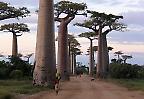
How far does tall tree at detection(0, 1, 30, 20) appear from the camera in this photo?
38438 millimetres

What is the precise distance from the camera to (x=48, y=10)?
27578 mm

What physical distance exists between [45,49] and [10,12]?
488 inches

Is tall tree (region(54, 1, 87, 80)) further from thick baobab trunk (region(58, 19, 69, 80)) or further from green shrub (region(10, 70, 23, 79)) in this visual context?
green shrub (region(10, 70, 23, 79))

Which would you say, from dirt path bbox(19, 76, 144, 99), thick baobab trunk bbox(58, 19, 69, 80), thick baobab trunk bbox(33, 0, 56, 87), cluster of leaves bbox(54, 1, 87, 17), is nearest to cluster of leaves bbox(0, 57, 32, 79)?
thick baobab trunk bbox(58, 19, 69, 80)

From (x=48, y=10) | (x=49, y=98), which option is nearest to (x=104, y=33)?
(x=48, y=10)

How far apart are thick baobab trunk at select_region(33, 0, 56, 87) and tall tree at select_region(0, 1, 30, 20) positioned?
36.6 feet

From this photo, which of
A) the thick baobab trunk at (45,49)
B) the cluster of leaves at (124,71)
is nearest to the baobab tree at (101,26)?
the cluster of leaves at (124,71)

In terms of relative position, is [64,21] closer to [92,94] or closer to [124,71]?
[124,71]

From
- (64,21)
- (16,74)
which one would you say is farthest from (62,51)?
(16,74)

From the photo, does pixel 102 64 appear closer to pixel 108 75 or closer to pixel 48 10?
pixel 108 75

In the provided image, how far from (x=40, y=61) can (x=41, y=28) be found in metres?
2.09

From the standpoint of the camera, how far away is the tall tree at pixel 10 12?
38438 mm

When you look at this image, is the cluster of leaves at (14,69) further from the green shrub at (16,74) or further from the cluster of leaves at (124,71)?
the cluster of leaves at (124,71)

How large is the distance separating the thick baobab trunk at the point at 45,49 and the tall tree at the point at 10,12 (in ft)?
36.6
